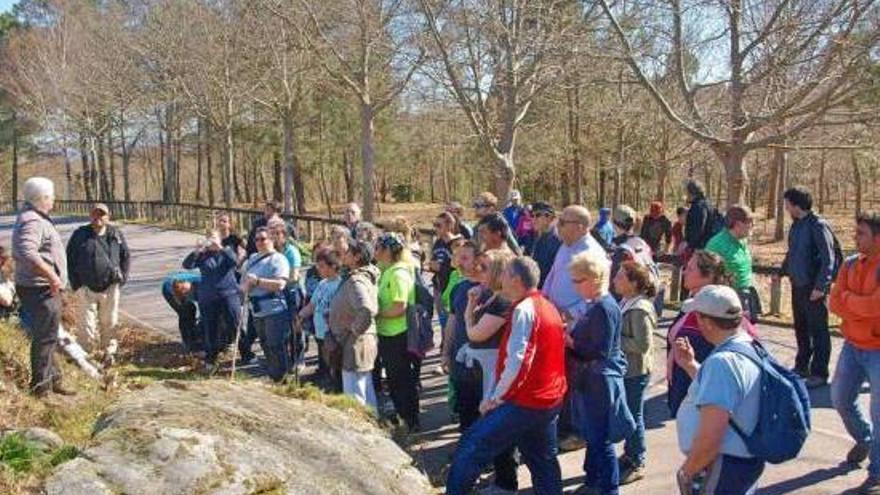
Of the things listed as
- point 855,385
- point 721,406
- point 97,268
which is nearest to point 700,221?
point 855,385

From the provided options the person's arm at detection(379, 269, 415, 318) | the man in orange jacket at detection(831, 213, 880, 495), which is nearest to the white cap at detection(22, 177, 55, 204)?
the person's arm at detection(379, 269, 415, 318)

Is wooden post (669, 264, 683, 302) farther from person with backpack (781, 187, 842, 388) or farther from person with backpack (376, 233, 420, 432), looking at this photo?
person with backpack (376, 233, 420, 432)

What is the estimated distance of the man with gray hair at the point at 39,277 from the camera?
646cm

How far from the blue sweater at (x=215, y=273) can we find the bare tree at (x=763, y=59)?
6.58 meters

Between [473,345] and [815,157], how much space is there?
37.2m

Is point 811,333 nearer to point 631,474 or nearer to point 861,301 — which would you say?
point 861,301

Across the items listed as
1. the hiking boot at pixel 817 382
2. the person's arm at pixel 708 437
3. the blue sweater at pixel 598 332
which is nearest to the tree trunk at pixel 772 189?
the hiking boot at pixel 817 382

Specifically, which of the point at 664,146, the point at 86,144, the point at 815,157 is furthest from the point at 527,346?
the point at 86,144

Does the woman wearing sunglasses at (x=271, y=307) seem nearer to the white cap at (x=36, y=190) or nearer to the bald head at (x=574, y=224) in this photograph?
the white cap at (x=36, y=190)

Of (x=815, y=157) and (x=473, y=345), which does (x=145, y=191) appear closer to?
(x=815, y=157)

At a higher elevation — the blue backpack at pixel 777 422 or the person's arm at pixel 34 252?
the person's arm at pixel 34 252

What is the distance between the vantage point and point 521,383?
459 centimetres

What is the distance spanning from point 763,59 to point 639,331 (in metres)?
7.43

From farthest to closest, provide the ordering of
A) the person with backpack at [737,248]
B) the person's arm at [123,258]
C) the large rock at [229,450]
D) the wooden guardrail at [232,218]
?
A: the wooden guardrail at [232,218]
the person's arm at [123,258]
the person with backpack at [737,248]
the large rock at [229,450]
